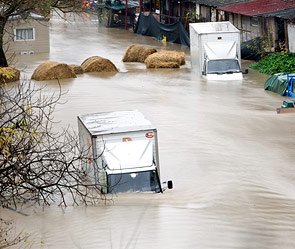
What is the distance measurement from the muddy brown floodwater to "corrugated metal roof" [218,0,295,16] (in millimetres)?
5837

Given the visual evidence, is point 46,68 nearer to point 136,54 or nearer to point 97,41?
point 136,54

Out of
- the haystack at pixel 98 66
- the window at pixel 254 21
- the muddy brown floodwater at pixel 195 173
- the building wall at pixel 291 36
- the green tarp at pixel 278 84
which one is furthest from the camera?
the window at pixel 254 21

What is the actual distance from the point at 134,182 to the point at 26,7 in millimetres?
21717

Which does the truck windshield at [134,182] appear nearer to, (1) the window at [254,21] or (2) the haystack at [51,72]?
(2) the haystack at [51,72]

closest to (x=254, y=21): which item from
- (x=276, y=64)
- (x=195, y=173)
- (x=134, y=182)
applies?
(x=276, y=64)

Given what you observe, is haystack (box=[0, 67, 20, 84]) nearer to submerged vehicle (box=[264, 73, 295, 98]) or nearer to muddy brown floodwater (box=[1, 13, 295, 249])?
muddy brown floodwater (box=[1, 13, 295, 249])

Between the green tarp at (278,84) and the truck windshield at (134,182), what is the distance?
17.0 meters

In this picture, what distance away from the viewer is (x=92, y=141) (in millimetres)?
21172

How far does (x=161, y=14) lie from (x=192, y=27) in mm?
21508

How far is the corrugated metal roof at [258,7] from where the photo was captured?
154ft

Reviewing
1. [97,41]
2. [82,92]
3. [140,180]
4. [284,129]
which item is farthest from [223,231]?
[97,41]

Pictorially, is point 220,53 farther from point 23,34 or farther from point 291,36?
point 23,34

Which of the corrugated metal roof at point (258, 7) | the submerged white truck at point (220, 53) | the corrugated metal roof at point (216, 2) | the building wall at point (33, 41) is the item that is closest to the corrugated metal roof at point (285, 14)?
the corrugated metal roof at point (258, 7)

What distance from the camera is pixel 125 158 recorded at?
69.7 ft
